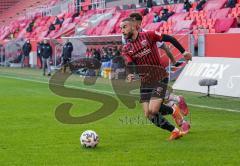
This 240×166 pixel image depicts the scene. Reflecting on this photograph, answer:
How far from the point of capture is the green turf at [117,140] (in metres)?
7.82

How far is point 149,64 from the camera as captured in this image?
953cm

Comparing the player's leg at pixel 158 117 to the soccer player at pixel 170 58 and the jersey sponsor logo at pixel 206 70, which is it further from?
the jersey sponsor logo at pixel 206 70

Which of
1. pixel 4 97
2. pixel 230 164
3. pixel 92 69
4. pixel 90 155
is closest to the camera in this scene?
pixel 230 164

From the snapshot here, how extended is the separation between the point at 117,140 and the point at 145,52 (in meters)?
1.48

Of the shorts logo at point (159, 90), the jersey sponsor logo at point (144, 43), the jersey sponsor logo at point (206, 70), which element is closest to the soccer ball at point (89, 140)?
the shorts logo at point (159, 90)

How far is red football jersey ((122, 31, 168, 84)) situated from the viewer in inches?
369

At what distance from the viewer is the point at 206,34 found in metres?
23.2

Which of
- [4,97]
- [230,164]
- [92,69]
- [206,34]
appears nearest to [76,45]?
[92,69]

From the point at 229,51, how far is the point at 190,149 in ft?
45.2

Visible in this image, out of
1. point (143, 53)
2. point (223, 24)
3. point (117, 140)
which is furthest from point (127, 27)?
point (223, 24)

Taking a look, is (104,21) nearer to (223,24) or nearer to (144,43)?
(223,24)

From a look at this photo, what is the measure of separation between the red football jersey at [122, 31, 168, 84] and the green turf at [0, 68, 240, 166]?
119 cm

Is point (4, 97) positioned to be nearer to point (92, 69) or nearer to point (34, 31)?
point (92, 69)

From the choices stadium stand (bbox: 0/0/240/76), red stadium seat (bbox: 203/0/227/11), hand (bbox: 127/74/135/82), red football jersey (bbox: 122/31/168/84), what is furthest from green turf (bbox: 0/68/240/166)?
red stadium seat (bbox: 203/0/227/11)
